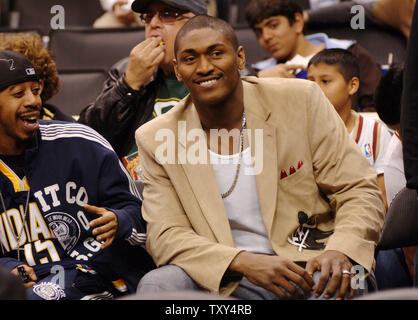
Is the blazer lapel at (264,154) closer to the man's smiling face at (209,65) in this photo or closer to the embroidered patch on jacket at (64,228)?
the man's smiling face at (209,65)

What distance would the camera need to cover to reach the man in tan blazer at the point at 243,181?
6.28ft

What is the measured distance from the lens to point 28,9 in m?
5.11

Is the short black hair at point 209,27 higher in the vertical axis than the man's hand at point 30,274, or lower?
higher

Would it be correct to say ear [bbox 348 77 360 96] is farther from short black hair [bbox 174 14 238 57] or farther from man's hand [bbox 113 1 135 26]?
man's hand [bbox 113 1 135 26]

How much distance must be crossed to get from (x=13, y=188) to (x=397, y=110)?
5.23ft

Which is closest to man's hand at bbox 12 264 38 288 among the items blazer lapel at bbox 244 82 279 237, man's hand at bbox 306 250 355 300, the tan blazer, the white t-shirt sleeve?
the tan blazer

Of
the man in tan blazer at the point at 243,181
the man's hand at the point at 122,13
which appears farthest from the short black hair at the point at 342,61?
the man's hand at the point at 122,13

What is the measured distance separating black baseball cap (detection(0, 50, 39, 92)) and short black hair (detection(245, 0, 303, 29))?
5.77ft

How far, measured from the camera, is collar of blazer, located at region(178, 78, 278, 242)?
201 centimetres

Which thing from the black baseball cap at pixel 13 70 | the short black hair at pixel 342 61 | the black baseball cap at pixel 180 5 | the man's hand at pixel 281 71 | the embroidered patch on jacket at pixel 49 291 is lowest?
the embroidered patch on jacket at pixel 49 291
